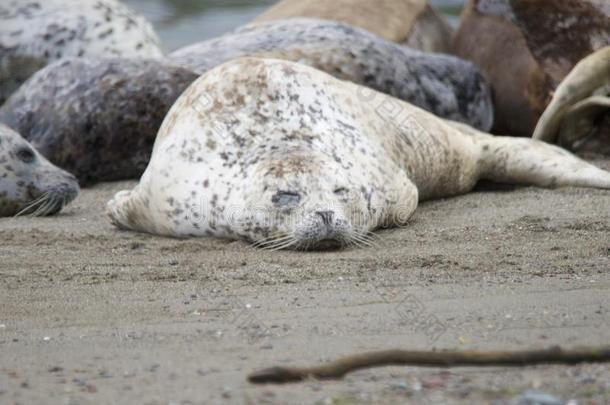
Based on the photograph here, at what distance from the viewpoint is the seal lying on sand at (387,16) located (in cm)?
959

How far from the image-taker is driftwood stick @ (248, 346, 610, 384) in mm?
2926

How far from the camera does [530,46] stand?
8.42 metres

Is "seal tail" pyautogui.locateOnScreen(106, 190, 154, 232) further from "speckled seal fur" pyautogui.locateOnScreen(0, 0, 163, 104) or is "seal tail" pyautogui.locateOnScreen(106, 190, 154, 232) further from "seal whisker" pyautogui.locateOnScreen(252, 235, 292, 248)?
"speckled seal fur" pyautogui.locateOnScreen(0, 0, 163, 104)

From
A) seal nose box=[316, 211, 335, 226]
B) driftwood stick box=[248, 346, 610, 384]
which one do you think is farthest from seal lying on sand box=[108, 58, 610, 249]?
driftwood stick box=[248, 346, 610, 384]

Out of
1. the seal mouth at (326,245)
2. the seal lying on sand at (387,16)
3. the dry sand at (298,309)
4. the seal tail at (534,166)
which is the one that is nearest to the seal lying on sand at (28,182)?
the dry sand at (298,309)

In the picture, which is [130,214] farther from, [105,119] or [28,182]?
[105,119]

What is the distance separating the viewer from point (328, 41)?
822cm

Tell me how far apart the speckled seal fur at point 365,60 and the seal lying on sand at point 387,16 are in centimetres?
85

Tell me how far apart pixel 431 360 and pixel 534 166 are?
4024 mm

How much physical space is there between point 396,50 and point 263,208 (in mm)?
3422

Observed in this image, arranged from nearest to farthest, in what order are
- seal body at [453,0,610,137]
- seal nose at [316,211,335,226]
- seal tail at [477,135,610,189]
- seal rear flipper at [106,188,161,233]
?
1. seal nose at [316,211,335,226]
2. seal rear flipper at [106,188,161,233]
3. seal tail at [477,135,610,189]
4. seal body at [453,0,610,137]

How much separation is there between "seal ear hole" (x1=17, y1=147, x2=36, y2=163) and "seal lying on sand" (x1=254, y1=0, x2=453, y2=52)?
9.86ft

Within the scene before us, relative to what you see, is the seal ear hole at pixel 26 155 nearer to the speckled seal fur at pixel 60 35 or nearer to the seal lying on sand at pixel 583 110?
the speckled seal fur at pixel 60 35

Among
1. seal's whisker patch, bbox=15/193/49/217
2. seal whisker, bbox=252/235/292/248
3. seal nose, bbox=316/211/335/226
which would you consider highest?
seal nose, bbox=316/211/335/226
